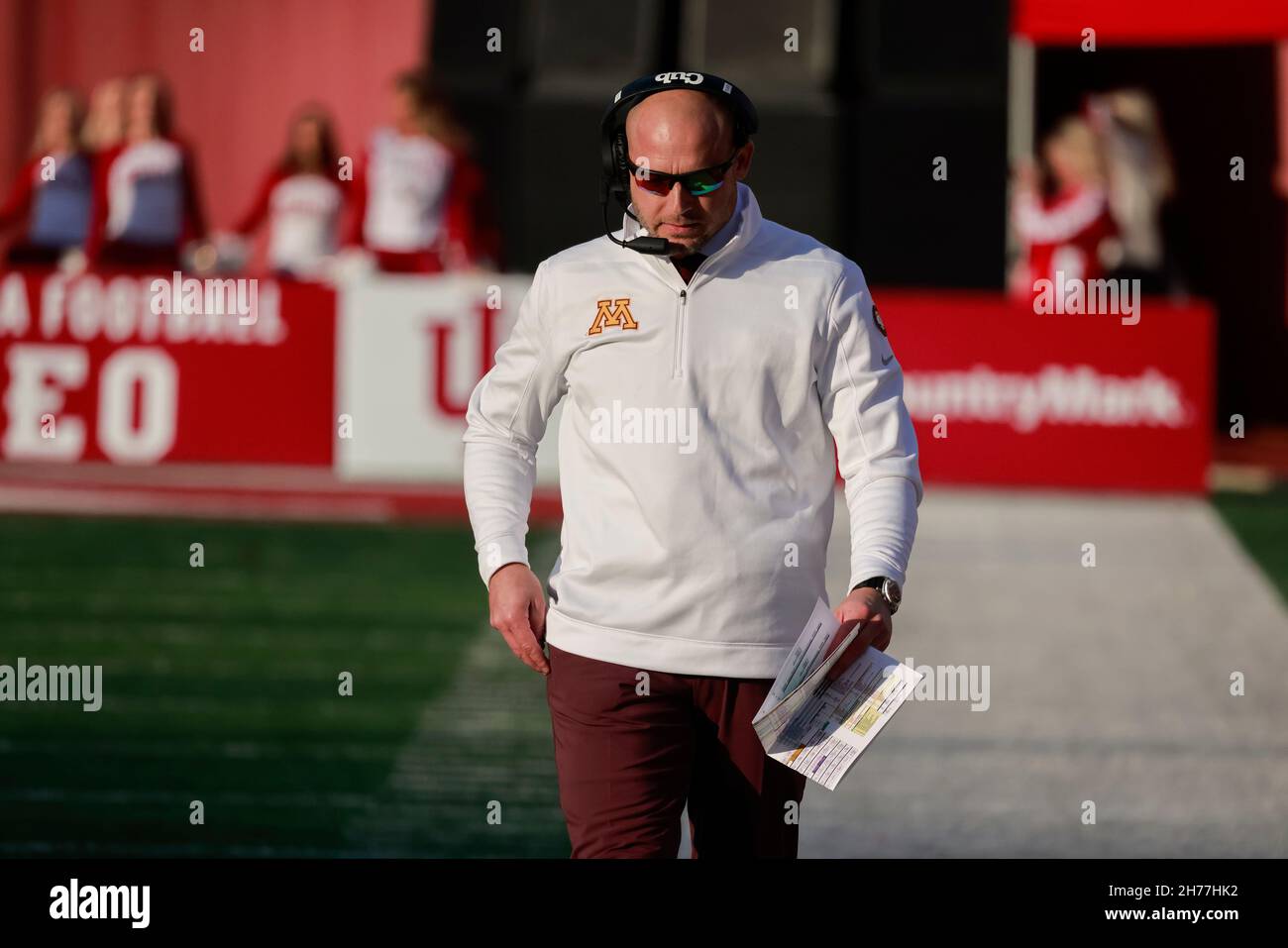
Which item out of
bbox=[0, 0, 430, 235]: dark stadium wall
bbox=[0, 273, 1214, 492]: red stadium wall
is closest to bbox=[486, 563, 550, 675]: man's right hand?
bbox=[0, 273, 1214, 492]: red stadium wall

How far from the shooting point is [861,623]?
380 cm

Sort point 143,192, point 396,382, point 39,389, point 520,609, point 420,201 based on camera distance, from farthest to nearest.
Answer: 1. point 143,192
2. point 420,201
3. point 39,389
4. point 396,382
5. point 520,609

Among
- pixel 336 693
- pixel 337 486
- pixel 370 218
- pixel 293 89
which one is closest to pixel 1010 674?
pixel 336 693

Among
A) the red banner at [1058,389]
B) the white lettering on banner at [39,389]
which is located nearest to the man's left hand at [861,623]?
the red banner at [1058,389]

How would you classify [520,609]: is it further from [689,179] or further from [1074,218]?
[1074,218]

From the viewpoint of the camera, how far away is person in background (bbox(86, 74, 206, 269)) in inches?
585

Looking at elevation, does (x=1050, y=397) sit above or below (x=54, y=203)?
below

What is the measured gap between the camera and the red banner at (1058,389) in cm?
1364

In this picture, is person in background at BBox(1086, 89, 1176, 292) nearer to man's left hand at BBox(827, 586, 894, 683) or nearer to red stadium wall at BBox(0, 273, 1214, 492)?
red stadium wall at BBox(0, 273, 1214, 492)

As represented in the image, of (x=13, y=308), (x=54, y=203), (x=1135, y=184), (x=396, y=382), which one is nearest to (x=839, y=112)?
(x=1135, y=184)

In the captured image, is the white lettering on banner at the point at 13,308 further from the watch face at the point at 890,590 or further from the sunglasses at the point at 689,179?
the watch face at the point at 890,590

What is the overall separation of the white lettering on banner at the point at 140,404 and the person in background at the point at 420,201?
165 centimetres

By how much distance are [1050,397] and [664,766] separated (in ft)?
33.2

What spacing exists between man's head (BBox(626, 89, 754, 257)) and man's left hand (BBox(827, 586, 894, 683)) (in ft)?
2.24
